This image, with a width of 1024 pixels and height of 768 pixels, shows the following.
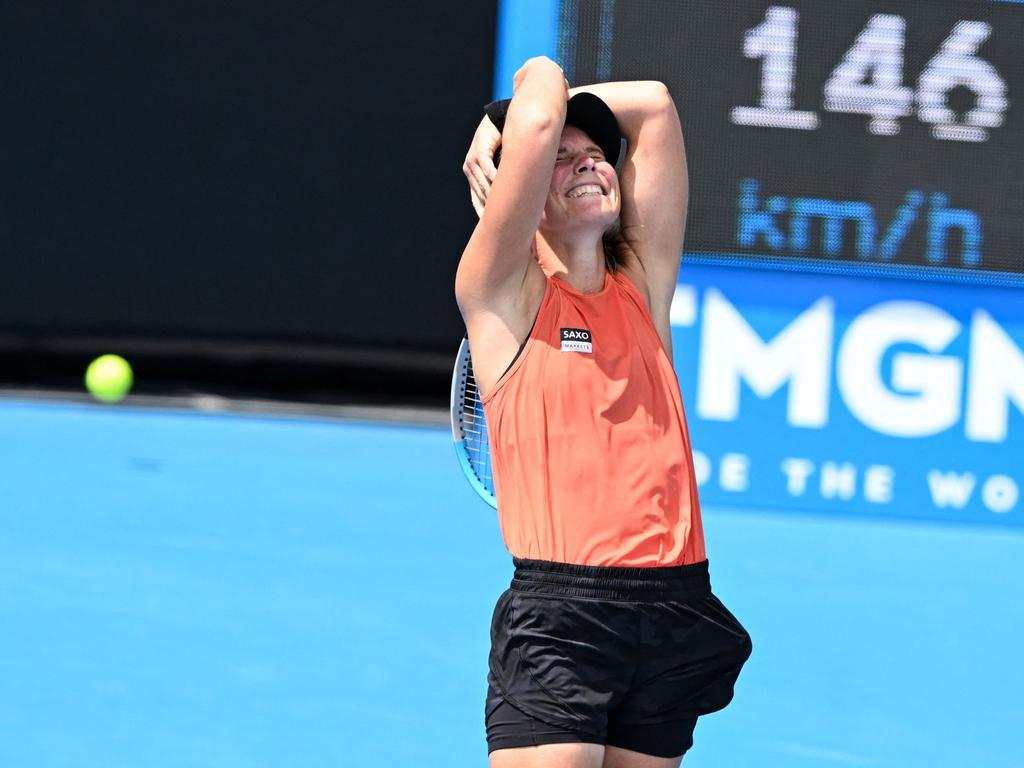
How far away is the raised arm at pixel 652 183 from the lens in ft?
7.81

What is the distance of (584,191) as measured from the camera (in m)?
2.21

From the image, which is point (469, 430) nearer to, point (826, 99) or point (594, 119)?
point (594, 119)

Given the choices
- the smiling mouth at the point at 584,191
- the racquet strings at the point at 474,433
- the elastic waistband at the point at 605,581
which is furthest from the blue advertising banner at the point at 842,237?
the elastic waistband at the point at 605,581

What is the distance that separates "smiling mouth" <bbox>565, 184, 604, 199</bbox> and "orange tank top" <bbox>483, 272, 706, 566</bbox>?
145 mm

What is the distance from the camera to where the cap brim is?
7.43ft

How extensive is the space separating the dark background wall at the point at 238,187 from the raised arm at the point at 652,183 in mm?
5946

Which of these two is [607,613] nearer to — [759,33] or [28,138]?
[759,33]

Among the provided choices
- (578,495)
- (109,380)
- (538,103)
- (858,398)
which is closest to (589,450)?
(578,495)

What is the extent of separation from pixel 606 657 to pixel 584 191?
2.26 ft

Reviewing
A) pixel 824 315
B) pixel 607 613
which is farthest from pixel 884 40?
pixel 607 613

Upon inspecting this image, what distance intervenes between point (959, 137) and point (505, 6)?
1.80 metres

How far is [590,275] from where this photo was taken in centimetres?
226

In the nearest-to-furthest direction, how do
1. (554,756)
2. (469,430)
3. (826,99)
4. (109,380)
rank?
(554,756) < (469,430) < (826,99) < (109,380)

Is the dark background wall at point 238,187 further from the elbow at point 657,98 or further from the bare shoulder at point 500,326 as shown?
the bare shoulder at point 500,326
